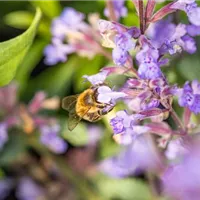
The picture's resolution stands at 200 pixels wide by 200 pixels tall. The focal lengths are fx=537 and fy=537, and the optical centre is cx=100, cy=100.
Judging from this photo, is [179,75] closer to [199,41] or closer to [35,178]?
[199,41]

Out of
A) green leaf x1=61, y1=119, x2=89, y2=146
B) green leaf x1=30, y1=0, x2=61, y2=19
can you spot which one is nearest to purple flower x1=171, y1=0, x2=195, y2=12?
green leaf x1=61, y1=119, x2=89, y2=146

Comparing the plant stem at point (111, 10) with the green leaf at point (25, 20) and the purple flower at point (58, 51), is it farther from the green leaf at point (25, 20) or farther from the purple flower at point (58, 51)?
the green leaf at point (25, 20)

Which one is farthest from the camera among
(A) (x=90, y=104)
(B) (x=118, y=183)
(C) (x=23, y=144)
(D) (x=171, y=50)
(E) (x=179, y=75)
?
(B) (x=118, y=183)

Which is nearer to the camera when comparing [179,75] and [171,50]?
[171,50]

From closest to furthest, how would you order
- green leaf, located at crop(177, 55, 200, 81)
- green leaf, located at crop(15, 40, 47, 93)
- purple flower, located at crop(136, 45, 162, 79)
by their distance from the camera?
purple flower, located at crop(136, 45, 162, 79) → green leaf, located at crop(177, 55, 200, 81) → green leaf, located at crop(15, 40, 47, 93)

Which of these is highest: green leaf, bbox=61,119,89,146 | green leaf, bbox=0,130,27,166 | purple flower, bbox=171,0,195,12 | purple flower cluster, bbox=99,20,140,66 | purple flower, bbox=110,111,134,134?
purple flower, bbox=171,0,195,12

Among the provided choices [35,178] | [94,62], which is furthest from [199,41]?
[35,178]

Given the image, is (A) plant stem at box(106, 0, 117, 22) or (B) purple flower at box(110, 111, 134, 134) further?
Answer: (A) plant stem at box(106, 0, 117, 22)

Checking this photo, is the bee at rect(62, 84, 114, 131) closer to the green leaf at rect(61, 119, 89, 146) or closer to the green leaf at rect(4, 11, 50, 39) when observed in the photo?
the green leaf at rect(61, 119, 89, 146)
